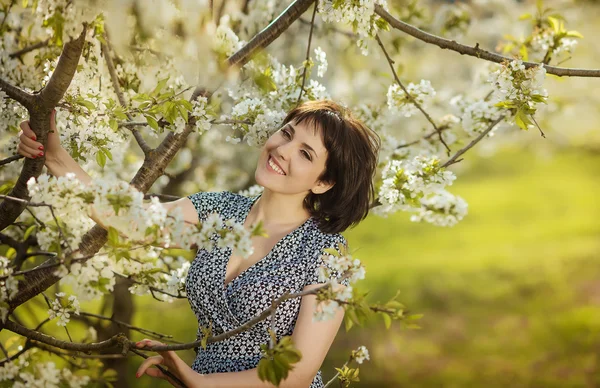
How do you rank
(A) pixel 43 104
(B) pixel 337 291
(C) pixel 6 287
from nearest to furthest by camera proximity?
(B) pixel 337 291
(C) pixel 6 287
(A) pixel 43 104

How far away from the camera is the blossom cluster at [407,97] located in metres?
2.79

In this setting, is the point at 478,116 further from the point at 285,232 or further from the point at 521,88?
the point at 285,232

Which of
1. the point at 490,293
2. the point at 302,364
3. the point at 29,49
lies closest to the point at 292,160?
the point at 302,364

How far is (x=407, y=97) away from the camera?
280 cm

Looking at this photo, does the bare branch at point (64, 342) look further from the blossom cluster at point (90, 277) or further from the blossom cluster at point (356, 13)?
the blossom cluster at point (356, 13)

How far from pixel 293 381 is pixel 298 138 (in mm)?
821

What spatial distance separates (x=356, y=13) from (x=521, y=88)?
23.7 inches

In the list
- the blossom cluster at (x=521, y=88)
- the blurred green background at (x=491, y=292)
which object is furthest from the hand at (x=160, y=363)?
the blurred green background at (x=491, y=292)

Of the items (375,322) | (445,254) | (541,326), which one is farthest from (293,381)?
(445,254)

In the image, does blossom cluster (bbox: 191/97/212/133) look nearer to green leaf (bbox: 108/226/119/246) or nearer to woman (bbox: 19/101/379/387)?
woman (bbox: 19/101/379/387)

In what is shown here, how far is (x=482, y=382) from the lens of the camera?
7516 millimetres

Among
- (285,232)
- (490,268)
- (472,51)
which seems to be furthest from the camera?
(490,268)

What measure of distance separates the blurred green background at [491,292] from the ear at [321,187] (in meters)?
1.96

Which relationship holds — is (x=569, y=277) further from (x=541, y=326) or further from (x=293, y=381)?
(x=293, y=381)
